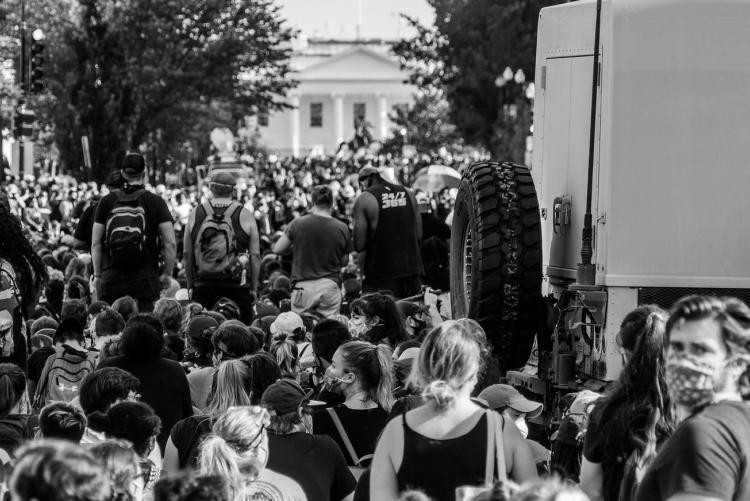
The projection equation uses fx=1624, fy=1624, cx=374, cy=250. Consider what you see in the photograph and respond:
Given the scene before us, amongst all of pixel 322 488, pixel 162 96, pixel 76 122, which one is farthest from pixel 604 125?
pixel 162 96

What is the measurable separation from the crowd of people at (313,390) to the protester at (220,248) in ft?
0.05

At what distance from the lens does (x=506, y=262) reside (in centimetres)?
923

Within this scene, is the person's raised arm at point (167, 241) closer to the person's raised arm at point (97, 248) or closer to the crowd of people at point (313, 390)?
the crowd of people at point (313, 390)

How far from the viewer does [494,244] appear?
924 centimetres

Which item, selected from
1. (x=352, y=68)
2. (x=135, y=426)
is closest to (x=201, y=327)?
(x=135, y=426)

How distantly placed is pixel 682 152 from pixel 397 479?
4018 millimetres

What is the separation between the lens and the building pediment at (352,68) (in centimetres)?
15562

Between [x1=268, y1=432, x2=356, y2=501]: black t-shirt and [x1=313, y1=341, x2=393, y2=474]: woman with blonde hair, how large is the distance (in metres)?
0.71

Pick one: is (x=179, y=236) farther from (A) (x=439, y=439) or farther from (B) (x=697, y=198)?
(A) (x=439, y=439)

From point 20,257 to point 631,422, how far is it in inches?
182

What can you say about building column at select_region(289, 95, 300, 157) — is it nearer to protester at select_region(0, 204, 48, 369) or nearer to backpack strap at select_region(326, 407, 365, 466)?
protester at select_region(0, 204, 48, 369)

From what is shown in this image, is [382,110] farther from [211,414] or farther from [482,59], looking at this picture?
[211,414]

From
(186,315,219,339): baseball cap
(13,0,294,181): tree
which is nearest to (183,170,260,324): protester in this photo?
(186,315,219,339): baseball cap

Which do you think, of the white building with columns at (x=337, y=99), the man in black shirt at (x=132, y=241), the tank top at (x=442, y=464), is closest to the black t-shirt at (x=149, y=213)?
the man in black shirt at (x=132, y=241)
